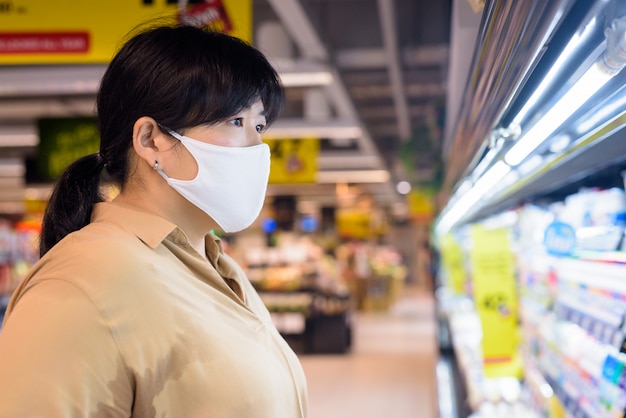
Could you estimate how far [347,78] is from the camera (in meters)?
10.3

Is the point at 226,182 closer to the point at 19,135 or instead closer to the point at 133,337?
the point at 133,337

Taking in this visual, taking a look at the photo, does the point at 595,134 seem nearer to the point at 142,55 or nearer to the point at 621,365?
the point at 621,365

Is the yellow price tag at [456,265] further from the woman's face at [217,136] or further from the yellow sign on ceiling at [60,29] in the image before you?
the woman's face at [217,136]

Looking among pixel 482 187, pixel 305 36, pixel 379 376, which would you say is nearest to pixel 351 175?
pixel 379 376

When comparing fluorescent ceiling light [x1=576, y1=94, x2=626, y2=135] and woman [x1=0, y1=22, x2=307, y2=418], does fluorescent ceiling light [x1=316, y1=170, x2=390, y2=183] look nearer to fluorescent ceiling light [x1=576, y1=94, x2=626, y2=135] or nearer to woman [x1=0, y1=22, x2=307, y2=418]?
fluorescent ceiling light [x1=576, y1=94, x2=626, y2=135]

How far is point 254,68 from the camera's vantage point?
4.93 ft

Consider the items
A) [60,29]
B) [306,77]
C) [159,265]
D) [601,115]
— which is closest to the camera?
[159,265]

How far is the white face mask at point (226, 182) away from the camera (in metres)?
1.46

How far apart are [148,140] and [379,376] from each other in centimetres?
834

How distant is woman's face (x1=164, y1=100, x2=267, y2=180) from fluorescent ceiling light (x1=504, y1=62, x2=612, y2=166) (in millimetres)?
641

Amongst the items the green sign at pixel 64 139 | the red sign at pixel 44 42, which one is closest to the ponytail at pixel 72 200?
the red sign at pixel 44 42

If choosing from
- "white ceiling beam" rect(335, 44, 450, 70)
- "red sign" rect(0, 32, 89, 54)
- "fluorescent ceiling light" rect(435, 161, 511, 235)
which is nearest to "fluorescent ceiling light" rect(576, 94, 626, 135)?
"fluorescent ceiling light" rect(435, 161, 511, 235)

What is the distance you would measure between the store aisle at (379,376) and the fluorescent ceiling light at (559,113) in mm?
3792

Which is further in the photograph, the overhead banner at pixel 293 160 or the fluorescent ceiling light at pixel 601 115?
the overhead banner at pixel 293 160
